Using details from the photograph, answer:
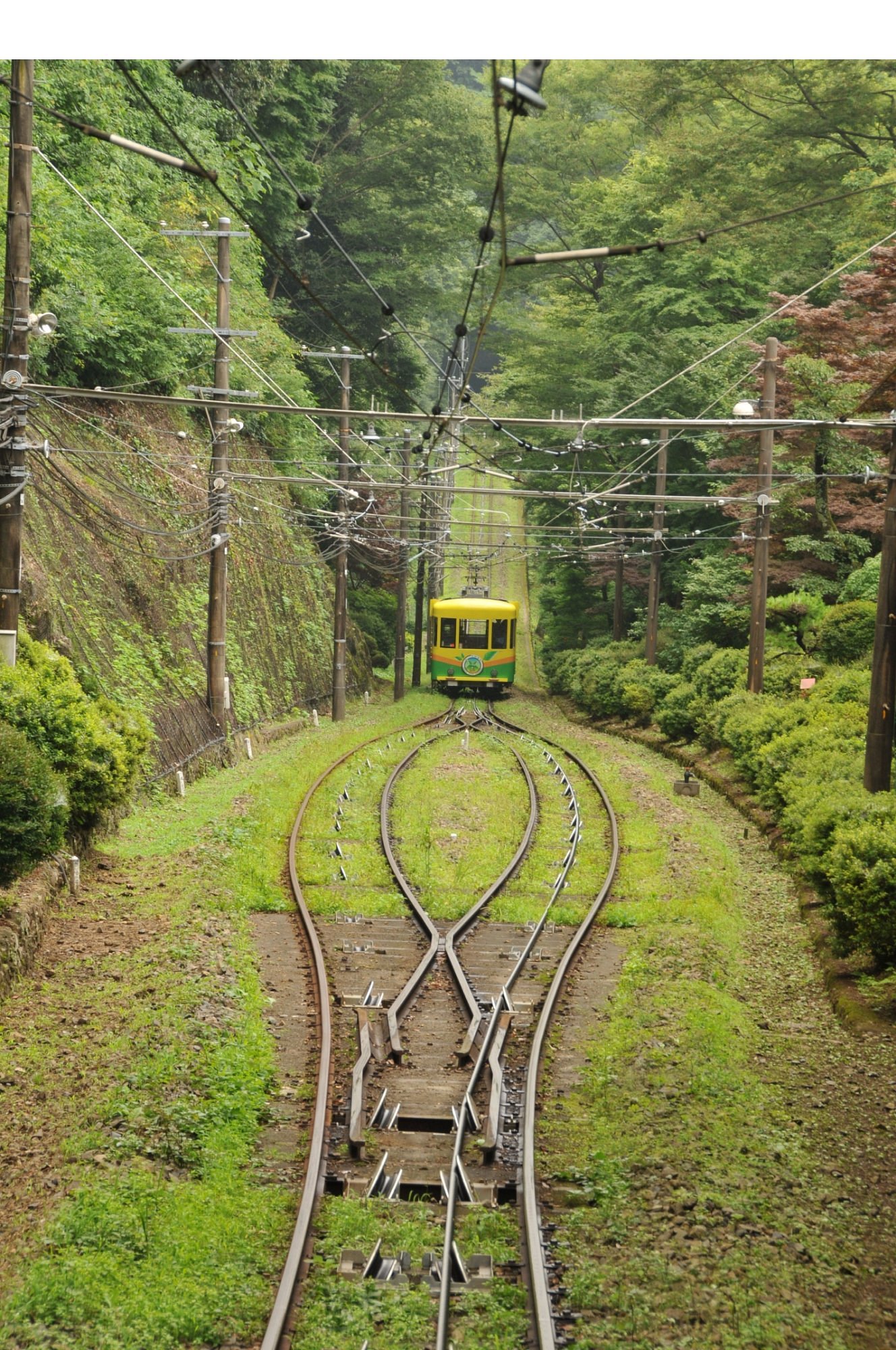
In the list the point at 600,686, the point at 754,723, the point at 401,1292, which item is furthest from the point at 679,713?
the point at 401,1292

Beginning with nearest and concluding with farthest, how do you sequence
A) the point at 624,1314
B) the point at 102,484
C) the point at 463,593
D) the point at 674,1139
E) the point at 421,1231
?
the point at 624,1314 < the point at 421,1231 < the point at 674,1139 < the point at 102,484 < the point at 463,593

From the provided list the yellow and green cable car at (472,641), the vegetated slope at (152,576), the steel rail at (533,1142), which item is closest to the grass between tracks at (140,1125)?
the steel rail at (533,1142)

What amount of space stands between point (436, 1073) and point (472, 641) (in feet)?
98.2

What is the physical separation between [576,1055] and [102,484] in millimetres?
15090

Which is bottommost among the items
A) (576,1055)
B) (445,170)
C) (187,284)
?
(576,1055)

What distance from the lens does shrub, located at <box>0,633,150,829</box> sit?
12500 millimetres

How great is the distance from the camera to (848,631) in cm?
2177

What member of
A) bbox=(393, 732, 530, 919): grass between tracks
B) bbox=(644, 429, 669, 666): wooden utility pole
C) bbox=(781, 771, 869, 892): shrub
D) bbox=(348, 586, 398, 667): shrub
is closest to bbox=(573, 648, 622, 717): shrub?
bbox=(644, 429, 669, 666): wooden utility pole

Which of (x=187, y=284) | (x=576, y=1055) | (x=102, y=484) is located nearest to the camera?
(x=576, y=1055)

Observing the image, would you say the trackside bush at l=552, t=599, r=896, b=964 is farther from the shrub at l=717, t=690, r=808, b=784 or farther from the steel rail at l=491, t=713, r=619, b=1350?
the steel rail at l=491, t=713, r=619, b=1350

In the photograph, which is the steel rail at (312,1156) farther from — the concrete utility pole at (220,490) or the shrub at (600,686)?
the shrub at (600,686)

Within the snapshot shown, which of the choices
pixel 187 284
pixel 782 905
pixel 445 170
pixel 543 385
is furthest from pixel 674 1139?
pixel 445 170

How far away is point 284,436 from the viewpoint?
34156 millimetres

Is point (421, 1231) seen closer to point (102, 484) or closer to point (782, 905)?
point (782, 905)
